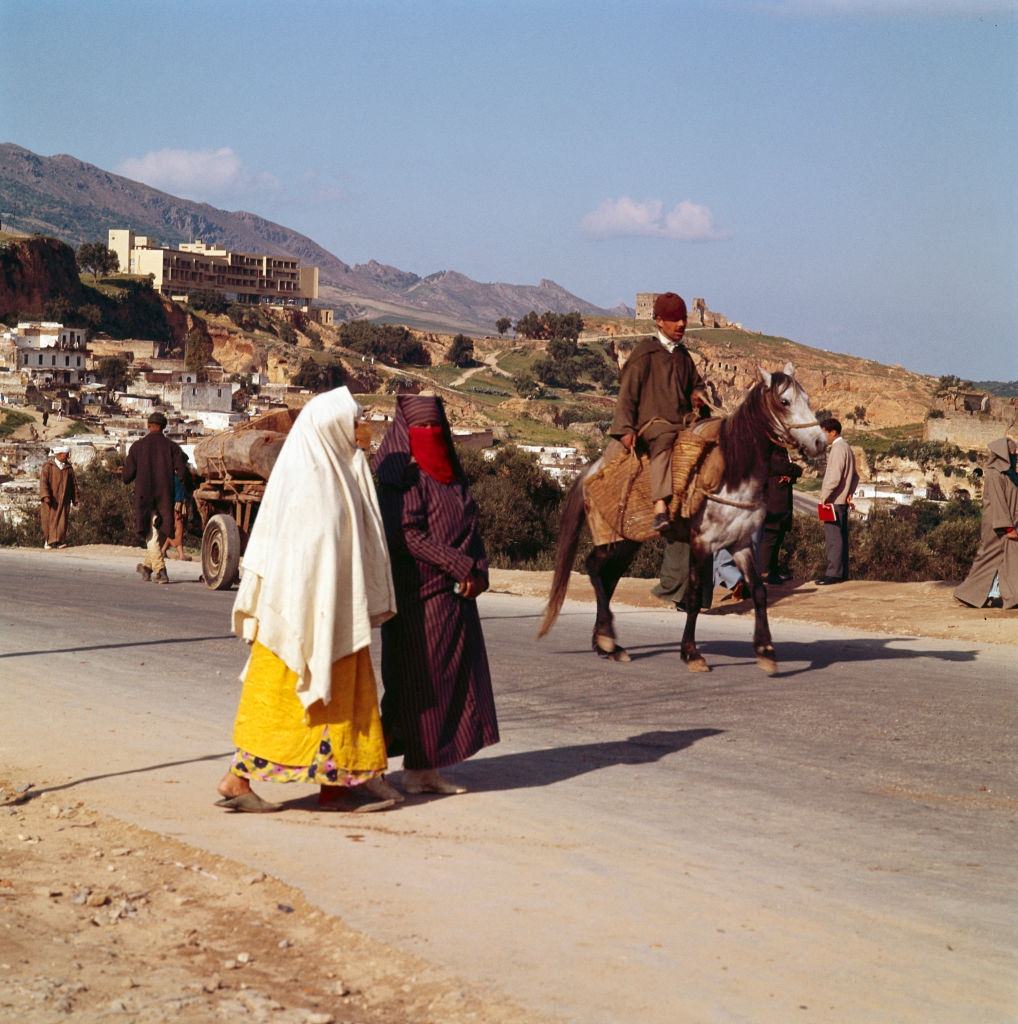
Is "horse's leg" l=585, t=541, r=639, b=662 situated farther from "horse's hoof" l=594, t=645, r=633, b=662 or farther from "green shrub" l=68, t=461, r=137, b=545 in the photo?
"green shrub" l=68, t=461, r=137, b=545

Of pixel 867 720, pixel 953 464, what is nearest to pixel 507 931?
pixel 867 720

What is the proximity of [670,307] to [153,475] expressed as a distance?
333 inches

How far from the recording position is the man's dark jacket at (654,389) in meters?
12.8

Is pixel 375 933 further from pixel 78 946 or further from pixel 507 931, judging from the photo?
pixel 78 946

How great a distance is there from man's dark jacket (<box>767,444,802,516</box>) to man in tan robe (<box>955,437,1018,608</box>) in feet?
7.06

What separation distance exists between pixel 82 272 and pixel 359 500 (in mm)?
197802

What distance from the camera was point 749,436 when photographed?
12477mm

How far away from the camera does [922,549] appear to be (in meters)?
24.1

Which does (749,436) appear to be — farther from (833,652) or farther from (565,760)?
(565,760)

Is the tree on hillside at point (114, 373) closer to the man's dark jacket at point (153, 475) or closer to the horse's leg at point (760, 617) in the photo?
the man's dark jacket at point (153, 475)

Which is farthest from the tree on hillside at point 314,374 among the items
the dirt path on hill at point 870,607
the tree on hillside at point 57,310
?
the dirt path on hill at point 870,607

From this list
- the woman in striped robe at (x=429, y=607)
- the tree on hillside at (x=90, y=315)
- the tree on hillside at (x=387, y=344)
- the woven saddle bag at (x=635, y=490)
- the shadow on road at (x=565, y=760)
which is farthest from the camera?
the tree on hillside at (x=387, y=344)

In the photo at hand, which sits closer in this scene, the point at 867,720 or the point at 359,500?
the point at 359,500

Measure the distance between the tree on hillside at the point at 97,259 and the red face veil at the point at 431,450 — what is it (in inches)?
7640
